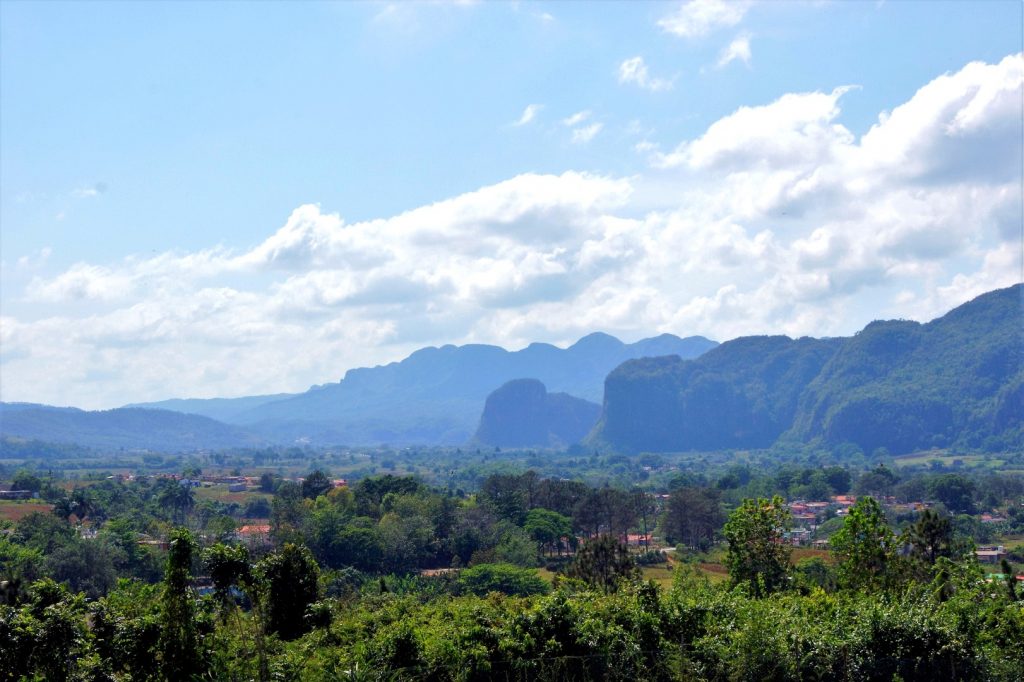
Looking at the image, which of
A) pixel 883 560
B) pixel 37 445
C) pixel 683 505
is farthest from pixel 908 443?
pixel 37 445

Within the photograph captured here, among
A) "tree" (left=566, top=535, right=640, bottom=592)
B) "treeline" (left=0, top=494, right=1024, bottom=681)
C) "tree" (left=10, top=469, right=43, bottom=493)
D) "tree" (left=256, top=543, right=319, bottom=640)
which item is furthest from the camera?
"tree" (left=10, top=469, right=43, bottom=493)

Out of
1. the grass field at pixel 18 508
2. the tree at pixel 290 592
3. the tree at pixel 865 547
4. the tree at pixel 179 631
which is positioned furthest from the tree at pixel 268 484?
the tree at pixel 179 631

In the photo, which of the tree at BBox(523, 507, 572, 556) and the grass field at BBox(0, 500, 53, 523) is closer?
the tree at BBox(523, 507, 572, 556)

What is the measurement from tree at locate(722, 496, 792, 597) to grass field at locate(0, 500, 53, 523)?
41666 mm

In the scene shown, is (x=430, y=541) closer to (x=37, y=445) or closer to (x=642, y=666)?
(x=642, y=666)

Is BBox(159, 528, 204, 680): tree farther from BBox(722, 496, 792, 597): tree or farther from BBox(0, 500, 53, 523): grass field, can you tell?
BBox(0, 500, 53, 523): grass field

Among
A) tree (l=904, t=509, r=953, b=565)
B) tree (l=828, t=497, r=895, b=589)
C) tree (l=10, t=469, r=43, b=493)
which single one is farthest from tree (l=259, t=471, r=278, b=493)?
tree (l=828, t=497, r=895, b=589)

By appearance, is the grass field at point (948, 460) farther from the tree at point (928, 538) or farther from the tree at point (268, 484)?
the tree at point (928, 538)

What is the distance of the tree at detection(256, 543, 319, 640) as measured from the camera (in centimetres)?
1639

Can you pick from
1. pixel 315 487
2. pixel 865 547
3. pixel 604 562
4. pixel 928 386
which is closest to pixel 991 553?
pixel 604 562

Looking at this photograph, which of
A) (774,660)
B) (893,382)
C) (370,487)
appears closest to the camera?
(774,660)

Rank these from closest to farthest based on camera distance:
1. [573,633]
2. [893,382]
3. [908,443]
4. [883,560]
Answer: [573,633], [883,560], [908,443], [893,382]

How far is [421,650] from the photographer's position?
11.7 metres

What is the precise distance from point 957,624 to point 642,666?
460cm
